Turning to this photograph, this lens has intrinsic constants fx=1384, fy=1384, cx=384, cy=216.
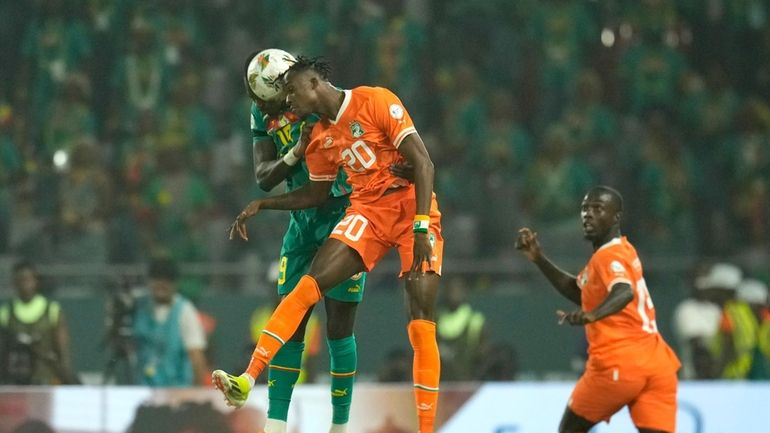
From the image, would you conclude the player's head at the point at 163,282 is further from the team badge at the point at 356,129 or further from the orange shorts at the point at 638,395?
the orange shorts at the point at 638,395

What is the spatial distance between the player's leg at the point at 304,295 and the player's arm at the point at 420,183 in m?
0.36

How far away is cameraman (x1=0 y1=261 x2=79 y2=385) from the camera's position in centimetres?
1077

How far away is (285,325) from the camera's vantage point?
6691 mm

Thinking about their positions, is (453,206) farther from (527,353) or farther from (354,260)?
(354,260)

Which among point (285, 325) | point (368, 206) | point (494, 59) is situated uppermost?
point (494, 59)

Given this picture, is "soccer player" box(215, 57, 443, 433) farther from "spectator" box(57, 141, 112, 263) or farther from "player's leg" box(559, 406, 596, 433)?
"spectator" box(57, 141, 112, 263)

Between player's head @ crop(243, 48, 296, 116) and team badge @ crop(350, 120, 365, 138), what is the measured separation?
0.48 meters

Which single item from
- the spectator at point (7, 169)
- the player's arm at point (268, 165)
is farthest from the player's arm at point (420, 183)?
the spectator at point (7, 169)

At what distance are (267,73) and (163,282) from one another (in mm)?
3875

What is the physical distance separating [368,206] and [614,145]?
799 cm

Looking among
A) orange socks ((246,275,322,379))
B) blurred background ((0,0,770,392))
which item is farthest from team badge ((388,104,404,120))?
blurred background ((0,0,770,392))

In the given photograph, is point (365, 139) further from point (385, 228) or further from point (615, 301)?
point (615, 301)

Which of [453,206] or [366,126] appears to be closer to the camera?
[366,126]

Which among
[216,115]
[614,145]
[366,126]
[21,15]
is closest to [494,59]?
[614,145]
